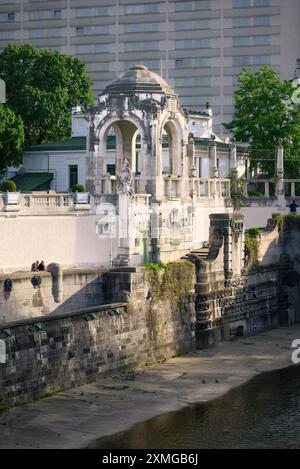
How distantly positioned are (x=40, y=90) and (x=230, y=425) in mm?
51295

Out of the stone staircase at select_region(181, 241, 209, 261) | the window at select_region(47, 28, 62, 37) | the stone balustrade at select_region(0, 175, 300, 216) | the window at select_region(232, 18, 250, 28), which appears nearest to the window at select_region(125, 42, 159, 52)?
the window at select_region(47, 28, 62, 37)

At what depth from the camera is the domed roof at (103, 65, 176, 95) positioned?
57750 mm

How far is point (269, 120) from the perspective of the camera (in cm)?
8044

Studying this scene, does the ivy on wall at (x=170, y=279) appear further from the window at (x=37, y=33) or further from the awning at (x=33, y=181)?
the window at (x=37, y=33)

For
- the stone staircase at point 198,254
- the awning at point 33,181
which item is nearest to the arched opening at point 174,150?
the stone staircase at point 198,254

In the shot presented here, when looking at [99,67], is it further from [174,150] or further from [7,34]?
[174,150]

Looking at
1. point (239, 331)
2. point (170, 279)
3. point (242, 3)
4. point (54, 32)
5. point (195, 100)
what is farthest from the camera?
point (54, 32)

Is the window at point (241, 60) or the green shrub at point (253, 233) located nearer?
the green shrub at point (253, 233)

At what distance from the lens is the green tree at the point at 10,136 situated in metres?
75.9

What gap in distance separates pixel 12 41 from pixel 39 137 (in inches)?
2097

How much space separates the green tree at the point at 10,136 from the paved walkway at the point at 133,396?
86.2 ft

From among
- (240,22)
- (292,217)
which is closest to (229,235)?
(292,217)

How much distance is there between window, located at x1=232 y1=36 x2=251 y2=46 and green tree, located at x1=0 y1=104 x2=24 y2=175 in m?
60.5

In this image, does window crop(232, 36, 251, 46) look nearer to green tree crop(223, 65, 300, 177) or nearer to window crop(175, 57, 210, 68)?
window crop(175, 57, 210, 68)
